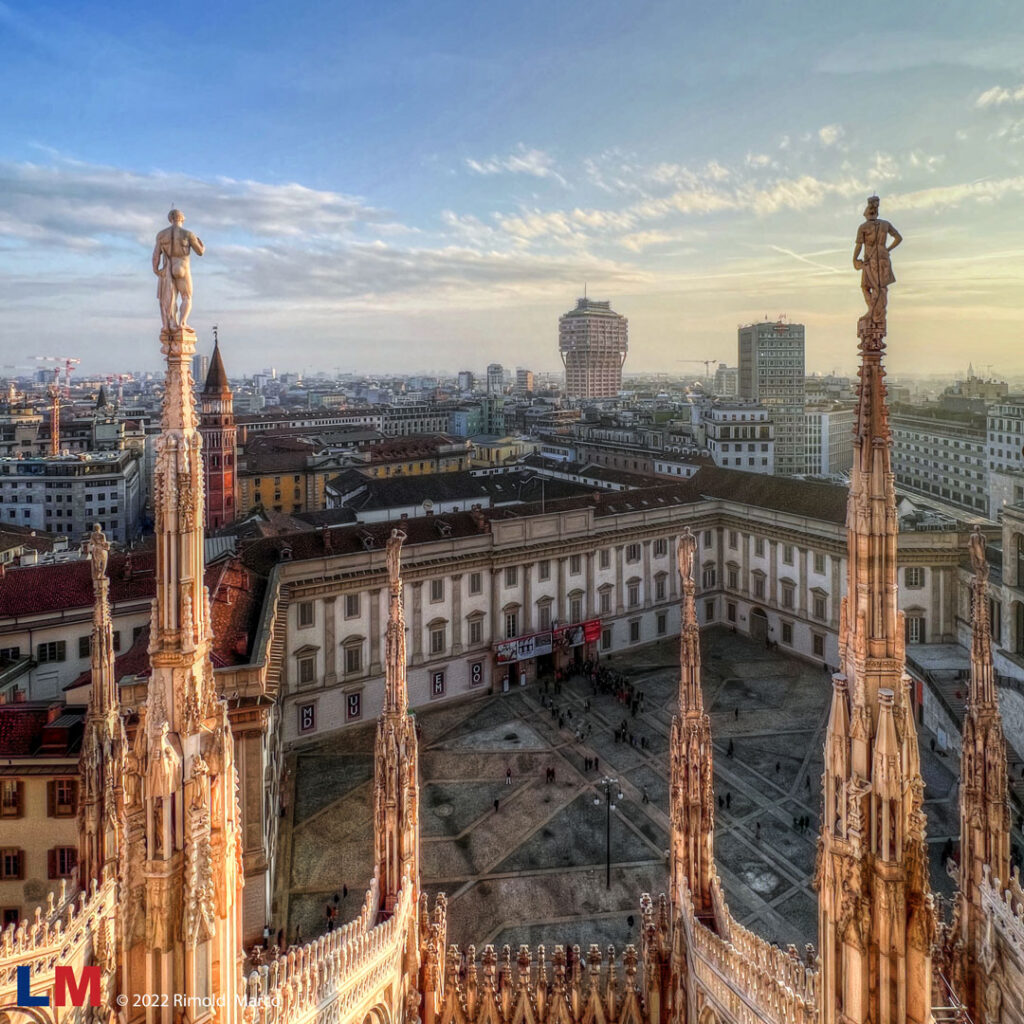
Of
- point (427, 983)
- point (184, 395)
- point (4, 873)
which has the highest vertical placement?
point (184, 395)

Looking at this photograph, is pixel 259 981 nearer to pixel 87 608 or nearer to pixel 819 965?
pixel 819 965

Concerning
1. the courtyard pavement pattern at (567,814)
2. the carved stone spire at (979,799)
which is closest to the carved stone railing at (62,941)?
the courtyard pavement pattern at (567,814)

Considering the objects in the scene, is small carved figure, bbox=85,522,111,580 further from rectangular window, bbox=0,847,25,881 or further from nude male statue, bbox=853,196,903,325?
rectangular window, bbox=0,847,25,881

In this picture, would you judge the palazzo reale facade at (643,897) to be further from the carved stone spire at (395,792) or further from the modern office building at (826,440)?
the modern office building at (826,440)

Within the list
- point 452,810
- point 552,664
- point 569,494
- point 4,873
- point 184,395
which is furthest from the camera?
point 569,494

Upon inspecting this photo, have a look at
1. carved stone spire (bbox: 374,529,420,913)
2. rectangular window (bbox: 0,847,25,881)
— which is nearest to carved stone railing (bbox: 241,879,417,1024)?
carved stone spire (bbox: 374,529,420,913)

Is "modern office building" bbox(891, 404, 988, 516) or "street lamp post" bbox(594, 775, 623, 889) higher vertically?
"modern office building" bbox(891, 404, 988, 516)

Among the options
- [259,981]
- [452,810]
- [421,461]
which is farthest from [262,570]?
[421,461]

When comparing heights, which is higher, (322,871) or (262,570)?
(262,570)
